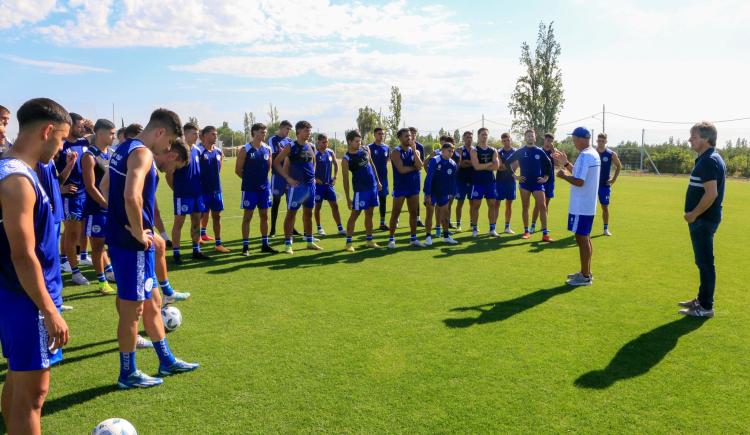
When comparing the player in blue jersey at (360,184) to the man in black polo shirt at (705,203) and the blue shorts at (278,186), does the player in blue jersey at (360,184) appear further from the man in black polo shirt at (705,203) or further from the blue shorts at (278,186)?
the man in black polo shirt at (705,203)

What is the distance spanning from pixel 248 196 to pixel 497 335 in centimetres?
574

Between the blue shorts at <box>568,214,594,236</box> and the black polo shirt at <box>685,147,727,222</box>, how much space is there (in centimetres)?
129

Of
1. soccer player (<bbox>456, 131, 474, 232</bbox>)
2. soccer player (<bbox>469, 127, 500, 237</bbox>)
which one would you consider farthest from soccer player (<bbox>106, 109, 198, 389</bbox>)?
soccer player (<bbox>456, 131, 474, 232</bbox>)

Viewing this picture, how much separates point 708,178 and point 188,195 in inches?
298

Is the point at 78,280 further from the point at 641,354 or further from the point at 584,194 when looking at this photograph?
the point at 584,194

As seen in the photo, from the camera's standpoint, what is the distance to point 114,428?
3.02 metres

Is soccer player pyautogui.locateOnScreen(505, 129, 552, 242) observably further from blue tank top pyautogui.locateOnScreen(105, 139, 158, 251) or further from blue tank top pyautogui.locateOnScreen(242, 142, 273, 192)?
blue tank top pyautogui.locateOnScreen(105, 139, 158, 251)

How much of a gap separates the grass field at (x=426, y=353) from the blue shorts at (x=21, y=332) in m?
1.09

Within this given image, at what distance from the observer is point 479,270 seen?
7816 millimetres

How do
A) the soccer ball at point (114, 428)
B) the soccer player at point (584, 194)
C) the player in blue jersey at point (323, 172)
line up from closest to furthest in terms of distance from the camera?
the soccer ball at point (114, 428) → the soccer player at point (584, 194) → the player in blue jersey at point (323, 172)

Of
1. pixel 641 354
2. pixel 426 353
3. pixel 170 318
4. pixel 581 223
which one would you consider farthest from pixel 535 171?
pixel 170 318

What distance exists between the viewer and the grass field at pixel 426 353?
3.54 metres

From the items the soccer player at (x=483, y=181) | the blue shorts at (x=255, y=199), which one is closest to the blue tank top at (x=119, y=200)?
the blue shorts at (x=255, y=199)

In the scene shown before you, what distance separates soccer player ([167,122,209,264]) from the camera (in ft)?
27.1
